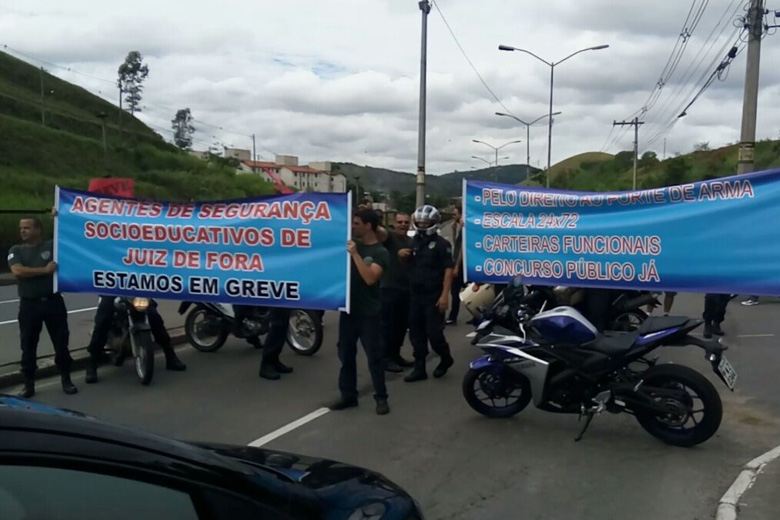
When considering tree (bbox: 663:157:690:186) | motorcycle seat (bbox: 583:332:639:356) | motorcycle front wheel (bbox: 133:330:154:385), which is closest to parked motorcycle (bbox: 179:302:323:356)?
motorcycle front wheel (bbox: 133:330:154:385)

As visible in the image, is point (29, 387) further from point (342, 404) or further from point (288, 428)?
point (342, 404)

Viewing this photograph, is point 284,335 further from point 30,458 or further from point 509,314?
point 30,458

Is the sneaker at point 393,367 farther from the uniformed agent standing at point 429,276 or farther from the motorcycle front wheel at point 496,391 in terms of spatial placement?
the motorcycle front wheel at point 496,391

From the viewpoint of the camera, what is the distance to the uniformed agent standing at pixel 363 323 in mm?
6816

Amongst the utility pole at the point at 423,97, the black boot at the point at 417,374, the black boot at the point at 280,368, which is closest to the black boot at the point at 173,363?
the black boot at the point at 280,368

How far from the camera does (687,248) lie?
22.4 feet

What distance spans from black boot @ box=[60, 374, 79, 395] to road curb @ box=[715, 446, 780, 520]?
19.6 feet

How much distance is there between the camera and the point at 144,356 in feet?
25.5

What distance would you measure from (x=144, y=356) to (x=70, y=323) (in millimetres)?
5503

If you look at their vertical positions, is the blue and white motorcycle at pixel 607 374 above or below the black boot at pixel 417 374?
above

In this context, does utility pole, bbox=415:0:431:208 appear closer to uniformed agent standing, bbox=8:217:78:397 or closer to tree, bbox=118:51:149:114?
uniformed agent standing, bbox=8:217:78:397

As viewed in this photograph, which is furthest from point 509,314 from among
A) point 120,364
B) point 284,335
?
point 120,364

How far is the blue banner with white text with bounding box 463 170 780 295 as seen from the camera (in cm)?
646

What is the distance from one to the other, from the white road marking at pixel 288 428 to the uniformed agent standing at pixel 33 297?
2.56 metres
